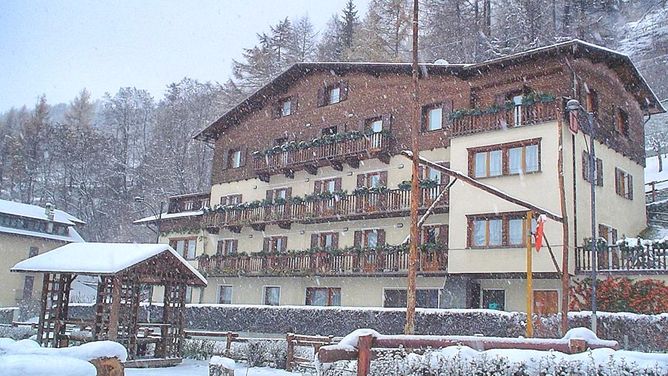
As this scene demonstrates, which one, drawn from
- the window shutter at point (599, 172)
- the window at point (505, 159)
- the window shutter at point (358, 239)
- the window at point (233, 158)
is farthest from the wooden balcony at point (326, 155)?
the window shutter at point (599, 172)

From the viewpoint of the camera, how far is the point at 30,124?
48531 mm

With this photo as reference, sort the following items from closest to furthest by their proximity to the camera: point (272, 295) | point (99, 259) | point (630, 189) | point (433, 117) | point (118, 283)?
point (118, 283) < point (99, 259) < point (630, 189) < point (433, 117) < point (272, 295)

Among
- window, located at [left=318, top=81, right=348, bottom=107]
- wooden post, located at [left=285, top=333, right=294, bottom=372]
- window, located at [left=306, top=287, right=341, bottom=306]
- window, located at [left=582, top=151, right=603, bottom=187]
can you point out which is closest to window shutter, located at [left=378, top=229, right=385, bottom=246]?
window, located at [left=306, top=287, right=341, bottom=306]

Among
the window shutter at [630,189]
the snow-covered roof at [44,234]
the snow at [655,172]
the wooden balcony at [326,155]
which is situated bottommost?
the snow-covered roof at [44,234]

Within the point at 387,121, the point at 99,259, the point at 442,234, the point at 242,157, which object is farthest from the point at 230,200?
the point at 99,259

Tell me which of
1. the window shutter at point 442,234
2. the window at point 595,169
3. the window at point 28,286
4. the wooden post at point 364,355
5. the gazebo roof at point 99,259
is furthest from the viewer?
the window at point 28,286

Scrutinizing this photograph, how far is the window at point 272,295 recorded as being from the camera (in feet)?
112

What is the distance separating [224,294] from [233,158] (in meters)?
8.05

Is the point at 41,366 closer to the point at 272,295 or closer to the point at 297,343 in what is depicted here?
the point at 297,343

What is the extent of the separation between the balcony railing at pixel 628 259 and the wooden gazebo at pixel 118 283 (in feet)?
44.8

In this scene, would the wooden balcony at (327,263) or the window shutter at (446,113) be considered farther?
the window shutter at (446,113)

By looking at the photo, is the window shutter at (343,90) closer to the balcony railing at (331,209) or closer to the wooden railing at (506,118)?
the balcony railing at (331,209)

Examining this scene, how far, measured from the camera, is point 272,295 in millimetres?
34438

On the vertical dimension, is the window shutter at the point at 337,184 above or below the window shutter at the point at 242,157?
below
